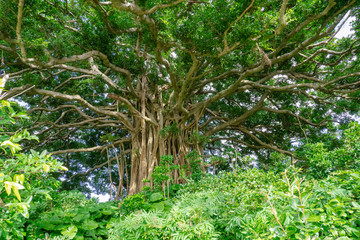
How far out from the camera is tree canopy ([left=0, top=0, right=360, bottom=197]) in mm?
2863

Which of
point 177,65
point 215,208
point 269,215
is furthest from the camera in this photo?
point 177,65

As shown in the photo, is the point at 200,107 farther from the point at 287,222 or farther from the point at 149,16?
the point at 287,222

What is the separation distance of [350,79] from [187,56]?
354 cm

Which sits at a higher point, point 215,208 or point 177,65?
point 177,65

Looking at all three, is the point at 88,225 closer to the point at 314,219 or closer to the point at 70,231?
the point at 70,231

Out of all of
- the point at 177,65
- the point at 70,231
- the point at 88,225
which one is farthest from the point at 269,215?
the point at 177,65

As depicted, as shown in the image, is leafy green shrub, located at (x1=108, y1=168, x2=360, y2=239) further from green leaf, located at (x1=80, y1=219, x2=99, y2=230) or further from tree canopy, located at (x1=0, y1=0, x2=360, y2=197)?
tree canopy, located at (x1=0, y1=0, x2=360, y2=197)

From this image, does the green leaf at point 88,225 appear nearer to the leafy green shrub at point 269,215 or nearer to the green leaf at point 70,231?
the green leaf at point 70,231

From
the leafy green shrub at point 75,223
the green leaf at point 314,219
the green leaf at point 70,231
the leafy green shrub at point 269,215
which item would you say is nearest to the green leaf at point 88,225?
the leafy green shrub at point 75,223

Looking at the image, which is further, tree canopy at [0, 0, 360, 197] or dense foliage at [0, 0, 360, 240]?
tree canopy at [0, 0, 360, 197]

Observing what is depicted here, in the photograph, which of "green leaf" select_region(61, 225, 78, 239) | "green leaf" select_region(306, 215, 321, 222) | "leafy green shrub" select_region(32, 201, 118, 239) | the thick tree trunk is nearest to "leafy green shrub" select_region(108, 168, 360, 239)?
"green leaf" select_region(306, 215, 321, 222)

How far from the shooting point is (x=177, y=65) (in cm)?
412

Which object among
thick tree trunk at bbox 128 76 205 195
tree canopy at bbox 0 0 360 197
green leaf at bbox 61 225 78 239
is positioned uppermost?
tree canopy at bbox 0 0 360 197

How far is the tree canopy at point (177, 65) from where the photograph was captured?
9.39ft
